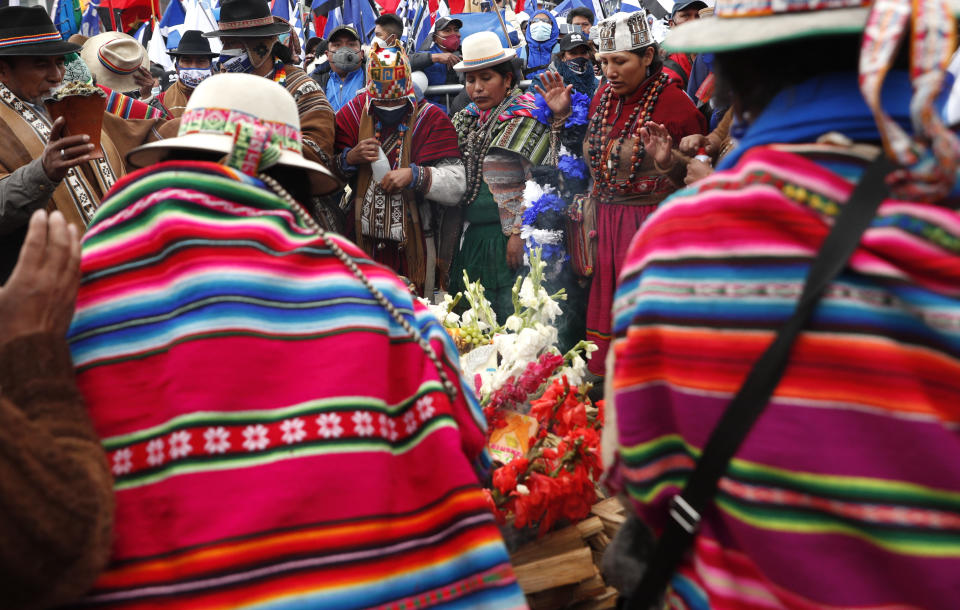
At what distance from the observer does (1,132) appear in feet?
13.3

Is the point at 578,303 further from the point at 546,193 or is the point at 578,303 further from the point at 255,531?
the point at 255,531

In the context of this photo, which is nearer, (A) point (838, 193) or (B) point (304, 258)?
(A) point (838, 193)

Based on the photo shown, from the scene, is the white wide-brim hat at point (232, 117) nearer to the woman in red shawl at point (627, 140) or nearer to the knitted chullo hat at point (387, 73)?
the woman in red shawl at point (627, 140)

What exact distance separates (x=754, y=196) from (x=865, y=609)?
710mm

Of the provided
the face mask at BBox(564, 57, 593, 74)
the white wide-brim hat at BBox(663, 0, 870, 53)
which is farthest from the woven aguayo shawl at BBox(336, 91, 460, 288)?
the white wide-brim hat at BBox(663, 0, 870, 53)

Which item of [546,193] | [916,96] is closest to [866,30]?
[916,96]

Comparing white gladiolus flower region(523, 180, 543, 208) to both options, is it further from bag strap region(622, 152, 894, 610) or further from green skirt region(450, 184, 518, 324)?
bag strap region(622, 152, 894, 610)

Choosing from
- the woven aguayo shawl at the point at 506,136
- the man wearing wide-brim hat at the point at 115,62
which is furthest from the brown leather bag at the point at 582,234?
the man wearing wide-brim hat at the point at 115,62

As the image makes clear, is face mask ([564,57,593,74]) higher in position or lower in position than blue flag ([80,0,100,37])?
higher

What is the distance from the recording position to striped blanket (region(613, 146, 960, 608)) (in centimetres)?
129

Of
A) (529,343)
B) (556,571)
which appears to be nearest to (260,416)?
(556,571)

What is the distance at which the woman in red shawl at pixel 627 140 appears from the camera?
507cm

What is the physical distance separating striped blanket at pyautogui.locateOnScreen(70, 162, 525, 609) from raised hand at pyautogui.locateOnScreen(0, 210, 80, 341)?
0.40 feet

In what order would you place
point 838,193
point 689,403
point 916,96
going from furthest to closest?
point 689,403
point 838,193
point 916,96
